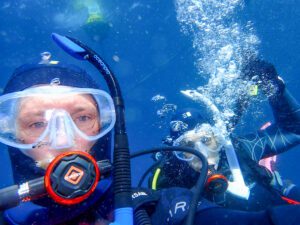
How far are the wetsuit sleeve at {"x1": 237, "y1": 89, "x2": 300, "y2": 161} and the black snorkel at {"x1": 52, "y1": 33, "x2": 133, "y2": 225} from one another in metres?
4.05

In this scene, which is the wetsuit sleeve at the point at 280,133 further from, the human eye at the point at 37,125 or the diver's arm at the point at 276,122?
the human eye at the point at 37,125

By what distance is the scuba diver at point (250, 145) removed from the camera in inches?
209

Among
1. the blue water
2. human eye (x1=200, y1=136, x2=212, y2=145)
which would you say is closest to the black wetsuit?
human eye (x1=200, y1=136, x2=212, y2=145)

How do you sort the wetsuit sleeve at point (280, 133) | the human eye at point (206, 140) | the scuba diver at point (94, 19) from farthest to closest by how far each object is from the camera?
1. the scuba diver at point (94, 19)
2. the wetsuit sleeve at point (280, 133)
3. the human eye at point (206, 140)

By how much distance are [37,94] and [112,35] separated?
26.0 meters

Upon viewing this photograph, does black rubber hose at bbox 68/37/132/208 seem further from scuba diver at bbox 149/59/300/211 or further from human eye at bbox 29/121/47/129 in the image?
scuba diver at bbox 149/59/300/211

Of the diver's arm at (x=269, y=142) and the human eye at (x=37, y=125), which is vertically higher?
the diver's arm at (x=269, y=142)

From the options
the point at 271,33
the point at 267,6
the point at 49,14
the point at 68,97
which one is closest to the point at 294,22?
the point at 271,33

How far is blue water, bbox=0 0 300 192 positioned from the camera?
72.1ft

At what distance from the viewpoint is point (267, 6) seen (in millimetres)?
31312

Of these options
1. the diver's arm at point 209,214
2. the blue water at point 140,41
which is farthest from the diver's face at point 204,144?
the blue water at point 140,41

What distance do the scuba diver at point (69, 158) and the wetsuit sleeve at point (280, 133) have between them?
3.89m

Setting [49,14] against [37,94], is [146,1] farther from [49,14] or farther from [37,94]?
[37,94]

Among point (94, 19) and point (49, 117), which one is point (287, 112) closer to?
point (49, 117)
